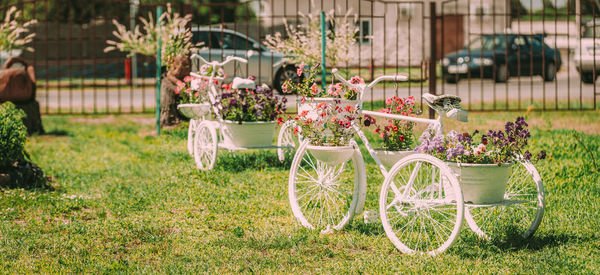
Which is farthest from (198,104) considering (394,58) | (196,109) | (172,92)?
(394,58)

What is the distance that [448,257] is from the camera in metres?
4.29

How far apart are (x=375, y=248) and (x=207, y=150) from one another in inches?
145

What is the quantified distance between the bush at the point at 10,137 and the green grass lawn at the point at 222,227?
38 centimetres

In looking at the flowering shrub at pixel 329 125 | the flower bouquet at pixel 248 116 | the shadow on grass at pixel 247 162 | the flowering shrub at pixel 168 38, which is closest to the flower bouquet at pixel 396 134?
the flowering shrub at pixel 329 125

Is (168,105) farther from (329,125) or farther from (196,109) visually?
(329,125)

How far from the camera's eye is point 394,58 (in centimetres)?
2006

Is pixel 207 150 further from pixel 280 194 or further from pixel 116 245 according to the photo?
pixel 116 245

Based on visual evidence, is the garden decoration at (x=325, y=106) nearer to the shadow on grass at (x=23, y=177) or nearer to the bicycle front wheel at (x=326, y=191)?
the bicycle front wheel at (x=326, y=191)

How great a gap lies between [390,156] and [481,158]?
0.71 m

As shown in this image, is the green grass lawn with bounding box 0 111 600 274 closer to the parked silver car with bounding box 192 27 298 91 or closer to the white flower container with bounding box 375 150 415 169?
the white flower container with bounding box 375 150 415 169

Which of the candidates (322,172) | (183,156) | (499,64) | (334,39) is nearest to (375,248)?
(322,172)

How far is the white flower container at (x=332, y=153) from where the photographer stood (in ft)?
16.0

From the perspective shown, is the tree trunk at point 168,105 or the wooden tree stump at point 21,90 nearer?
the wooden tree stump at point 21,90

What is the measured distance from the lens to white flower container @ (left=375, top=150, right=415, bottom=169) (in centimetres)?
488
